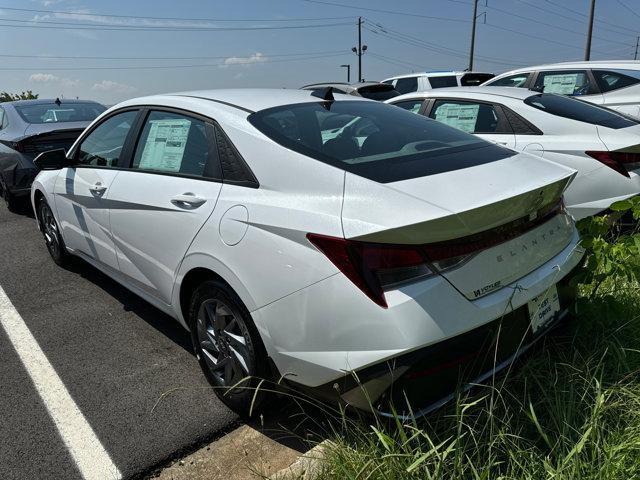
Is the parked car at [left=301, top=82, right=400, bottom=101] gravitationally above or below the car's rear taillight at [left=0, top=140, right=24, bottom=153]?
above

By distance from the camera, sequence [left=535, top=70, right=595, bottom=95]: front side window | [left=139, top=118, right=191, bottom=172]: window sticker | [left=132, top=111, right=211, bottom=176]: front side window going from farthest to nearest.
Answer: [left=535, top=70, right=595, bottom=95]: front side window < [left=139, top=118, right=191, bottom=172]: window sticker < [left=132, top=111, right=211, bottom=176]: front side window

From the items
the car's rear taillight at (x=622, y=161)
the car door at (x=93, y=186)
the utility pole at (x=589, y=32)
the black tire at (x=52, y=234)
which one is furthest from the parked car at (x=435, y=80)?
the utility pole at (x=589, y=32)

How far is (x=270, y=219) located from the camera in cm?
210

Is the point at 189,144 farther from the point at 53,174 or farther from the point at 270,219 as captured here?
the point at 53,174

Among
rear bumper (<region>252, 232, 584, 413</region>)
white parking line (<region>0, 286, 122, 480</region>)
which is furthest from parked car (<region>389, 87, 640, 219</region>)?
white parking line (<region>0, 286, 122, 480</region>)

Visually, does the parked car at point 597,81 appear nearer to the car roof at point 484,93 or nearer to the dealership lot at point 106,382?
the car roof at point 484,93

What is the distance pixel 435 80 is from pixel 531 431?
479 inches

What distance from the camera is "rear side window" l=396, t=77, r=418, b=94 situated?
44.6 feet

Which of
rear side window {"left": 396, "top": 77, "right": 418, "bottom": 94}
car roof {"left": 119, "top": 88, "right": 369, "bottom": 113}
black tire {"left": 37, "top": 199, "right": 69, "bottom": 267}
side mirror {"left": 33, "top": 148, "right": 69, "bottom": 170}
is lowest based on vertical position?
black tire {"left": 37, "top": 199, "right": 69, "bottom": 267}

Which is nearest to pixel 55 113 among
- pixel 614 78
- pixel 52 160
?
pixel 52 160

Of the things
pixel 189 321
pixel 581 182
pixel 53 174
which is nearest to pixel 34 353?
pixel 189 321

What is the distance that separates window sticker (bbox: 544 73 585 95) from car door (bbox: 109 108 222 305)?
668 cm

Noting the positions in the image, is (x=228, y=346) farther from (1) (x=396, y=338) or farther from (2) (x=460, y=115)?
(2) (x=460, y=115)

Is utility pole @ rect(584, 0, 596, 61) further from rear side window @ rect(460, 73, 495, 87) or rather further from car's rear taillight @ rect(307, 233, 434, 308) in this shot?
car's rear taillight @ rect(307, 233, 434, 308)
